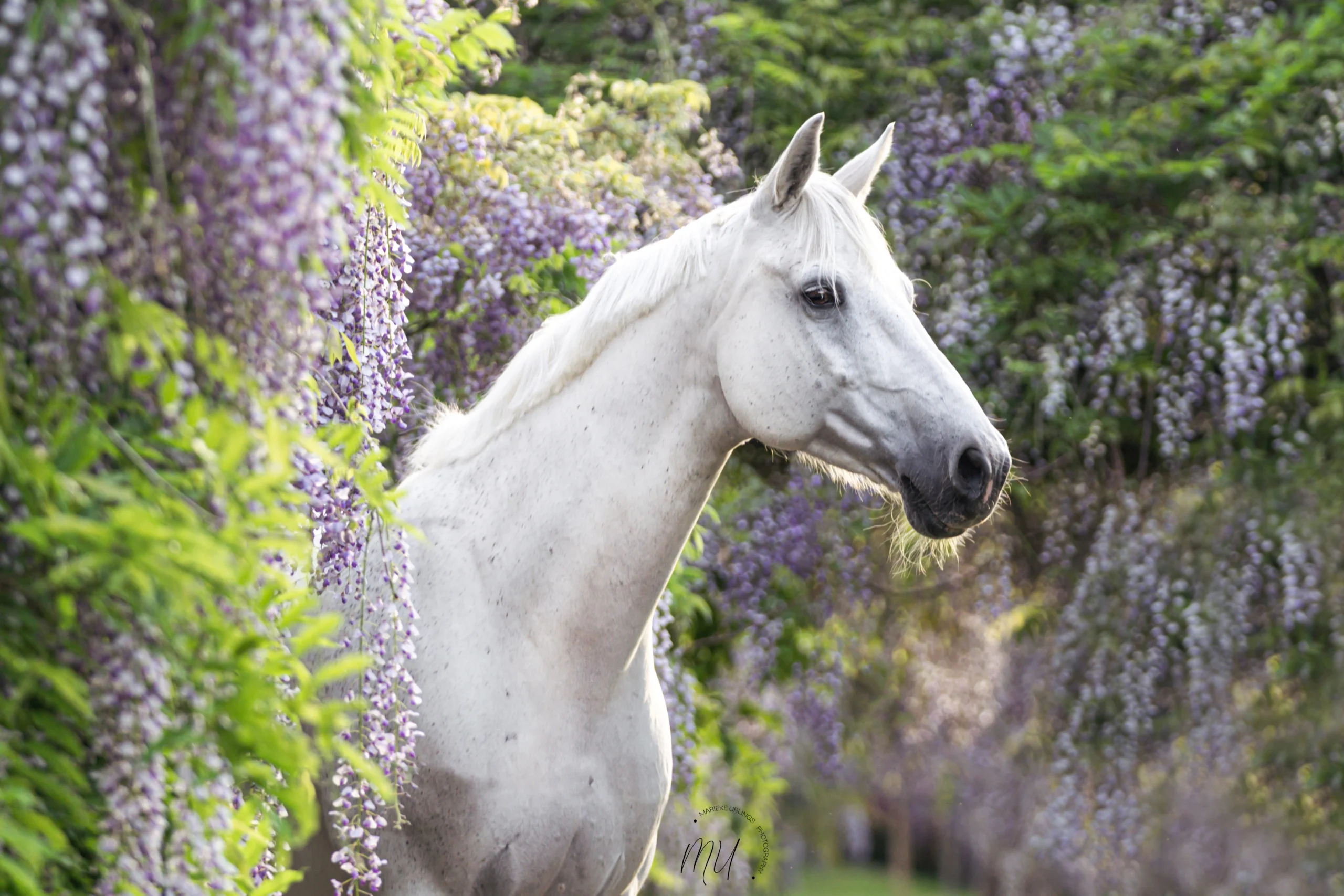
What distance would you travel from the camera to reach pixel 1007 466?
2346mm

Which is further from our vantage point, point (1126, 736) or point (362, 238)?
point (1126, 736)

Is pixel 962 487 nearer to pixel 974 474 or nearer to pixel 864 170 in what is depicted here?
pixel 974 474

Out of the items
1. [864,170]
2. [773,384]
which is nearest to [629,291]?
[773,384]

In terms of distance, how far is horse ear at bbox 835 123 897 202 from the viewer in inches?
105

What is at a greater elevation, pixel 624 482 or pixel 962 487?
pixel 624 482

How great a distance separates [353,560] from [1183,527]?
4262 mm

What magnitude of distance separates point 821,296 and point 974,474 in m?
0.43

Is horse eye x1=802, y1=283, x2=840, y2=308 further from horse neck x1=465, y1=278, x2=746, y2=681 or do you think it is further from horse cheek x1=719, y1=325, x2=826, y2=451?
horse neck x1=465, y1=278, x2=746, y2=681

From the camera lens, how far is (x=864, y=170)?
2.69 meters

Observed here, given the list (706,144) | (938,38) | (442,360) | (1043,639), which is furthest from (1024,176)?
(1043,639)

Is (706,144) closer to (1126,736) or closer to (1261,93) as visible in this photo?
(1261,93)
